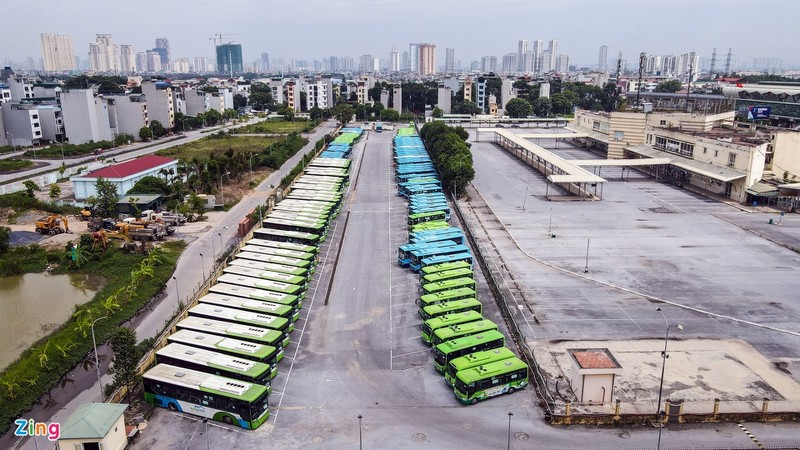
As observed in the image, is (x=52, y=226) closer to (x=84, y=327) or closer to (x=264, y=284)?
(x=84, y=327)

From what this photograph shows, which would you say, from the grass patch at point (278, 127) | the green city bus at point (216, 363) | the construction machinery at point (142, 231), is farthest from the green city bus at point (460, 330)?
the grass patch at point (278, 127)

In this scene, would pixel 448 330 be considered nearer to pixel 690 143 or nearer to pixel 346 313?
pixel 346 313

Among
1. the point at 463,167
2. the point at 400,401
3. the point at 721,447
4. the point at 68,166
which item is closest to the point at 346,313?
the point at 400,401

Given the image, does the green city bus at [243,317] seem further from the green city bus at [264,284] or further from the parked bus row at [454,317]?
the parked bus row at [454,317]

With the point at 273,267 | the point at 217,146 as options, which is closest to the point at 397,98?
the point at 217,146

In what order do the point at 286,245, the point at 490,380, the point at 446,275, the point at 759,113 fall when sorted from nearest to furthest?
the point at 490,380, the point at 446,275, the point at 286,245, the point at 759,113

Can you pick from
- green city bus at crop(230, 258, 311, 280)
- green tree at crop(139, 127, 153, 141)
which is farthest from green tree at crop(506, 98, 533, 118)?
green city bus at crop(230, 258, 311, 280)

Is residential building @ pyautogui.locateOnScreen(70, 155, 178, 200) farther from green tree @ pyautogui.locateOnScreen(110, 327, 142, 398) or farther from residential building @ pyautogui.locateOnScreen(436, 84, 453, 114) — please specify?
residential building @ pyautogui.locateOnScreen(436, 84, 453, 114)
